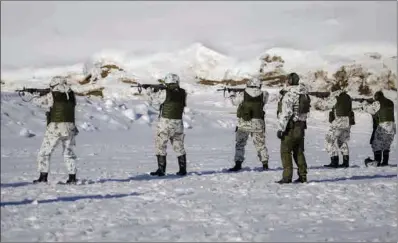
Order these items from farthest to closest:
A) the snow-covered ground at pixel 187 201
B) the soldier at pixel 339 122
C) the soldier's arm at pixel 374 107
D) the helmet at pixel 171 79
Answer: the soldier's arm at pixel 374 107, the soldier at pixel 339 122, the helmet at pixel 171 79, the snow-covered ground at pixel 187 201

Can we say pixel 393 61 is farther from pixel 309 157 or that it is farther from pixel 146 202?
pixel 146 202

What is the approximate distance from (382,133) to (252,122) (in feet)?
12.1

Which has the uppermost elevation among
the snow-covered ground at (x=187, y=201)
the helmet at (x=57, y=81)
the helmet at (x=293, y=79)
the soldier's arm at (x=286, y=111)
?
the helmet at (x=293, y=79)

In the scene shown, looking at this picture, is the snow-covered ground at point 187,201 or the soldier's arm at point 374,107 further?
the soldier's arm at point 374,107

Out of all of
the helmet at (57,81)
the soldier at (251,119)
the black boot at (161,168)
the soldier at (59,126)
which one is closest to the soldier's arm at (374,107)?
the soldier at (251,119)

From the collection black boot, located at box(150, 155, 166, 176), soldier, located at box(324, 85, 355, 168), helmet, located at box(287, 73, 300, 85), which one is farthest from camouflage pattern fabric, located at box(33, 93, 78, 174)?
soldier, located at box(324, 85, 355, 168)

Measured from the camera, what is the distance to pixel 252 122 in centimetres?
1043

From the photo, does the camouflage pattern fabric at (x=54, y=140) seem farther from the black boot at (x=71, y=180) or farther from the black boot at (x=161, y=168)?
the black boot at (x=161, y=168)

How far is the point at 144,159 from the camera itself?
12.4 meters

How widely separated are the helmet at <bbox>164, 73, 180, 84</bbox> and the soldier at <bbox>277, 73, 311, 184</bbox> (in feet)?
6.44

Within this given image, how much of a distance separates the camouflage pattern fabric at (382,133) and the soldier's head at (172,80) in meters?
5.20

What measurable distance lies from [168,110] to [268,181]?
2256mm

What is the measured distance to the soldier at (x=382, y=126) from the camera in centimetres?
1204

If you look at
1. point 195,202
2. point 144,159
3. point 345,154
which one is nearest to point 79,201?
point 195,202
